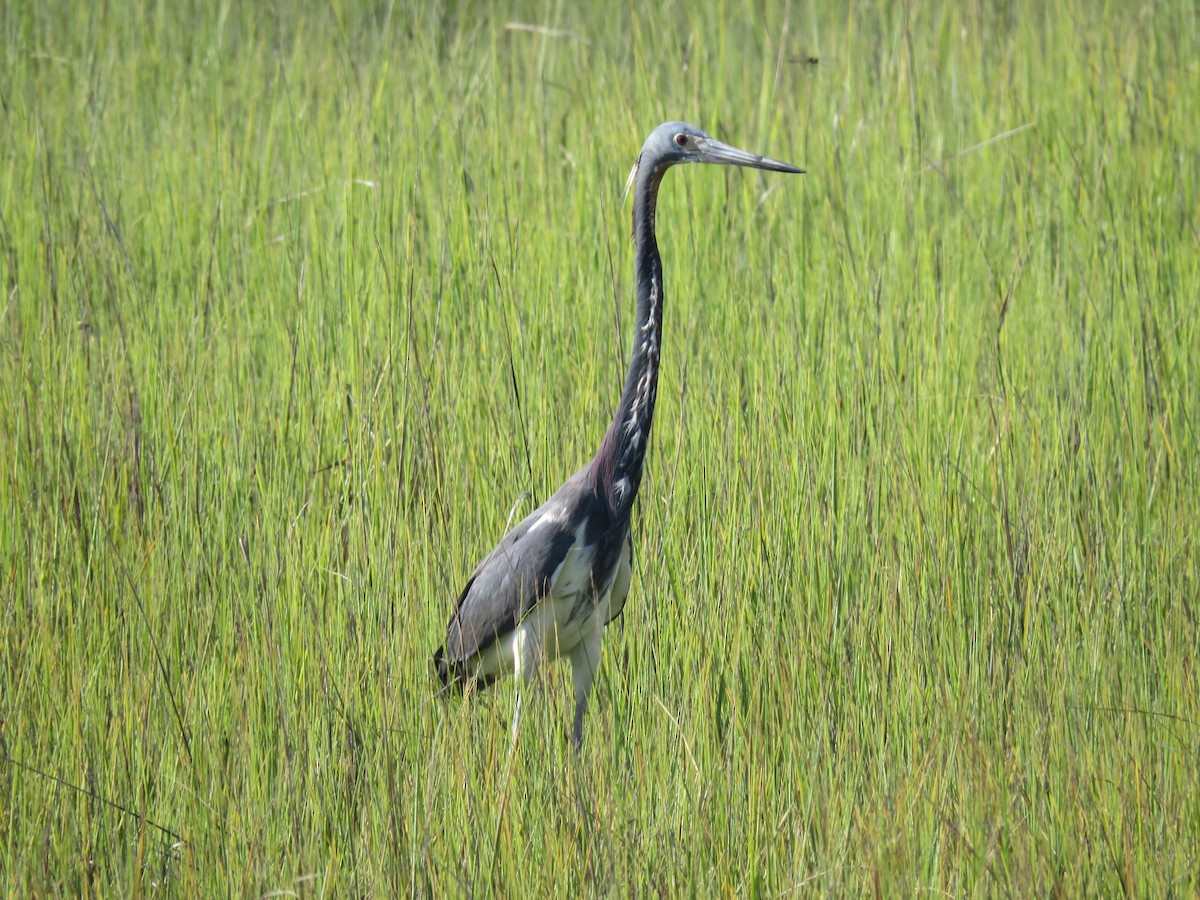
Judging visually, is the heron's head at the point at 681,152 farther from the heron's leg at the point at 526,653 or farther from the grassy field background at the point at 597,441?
the heron's leg at the point at 526,653

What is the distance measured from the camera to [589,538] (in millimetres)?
2689

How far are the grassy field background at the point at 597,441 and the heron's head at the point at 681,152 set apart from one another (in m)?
0.58

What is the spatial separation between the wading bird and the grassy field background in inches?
3.8

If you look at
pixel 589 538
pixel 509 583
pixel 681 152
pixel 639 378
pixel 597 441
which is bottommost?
pixel 509 583

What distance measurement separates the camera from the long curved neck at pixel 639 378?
2.60 meters

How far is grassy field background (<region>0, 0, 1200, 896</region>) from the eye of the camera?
6.97ft

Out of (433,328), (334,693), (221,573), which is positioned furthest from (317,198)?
(334,693)

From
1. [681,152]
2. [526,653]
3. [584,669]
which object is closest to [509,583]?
[526,653]

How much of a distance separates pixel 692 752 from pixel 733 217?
2.06 m

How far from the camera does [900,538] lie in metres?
2.76

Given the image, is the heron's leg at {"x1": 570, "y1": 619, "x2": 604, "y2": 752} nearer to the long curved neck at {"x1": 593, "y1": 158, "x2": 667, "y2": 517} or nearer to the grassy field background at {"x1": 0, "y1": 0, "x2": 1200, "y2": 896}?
the grassy field background at {"x1": 0, "y1": 0, "x2": 1200, "y2": 896}

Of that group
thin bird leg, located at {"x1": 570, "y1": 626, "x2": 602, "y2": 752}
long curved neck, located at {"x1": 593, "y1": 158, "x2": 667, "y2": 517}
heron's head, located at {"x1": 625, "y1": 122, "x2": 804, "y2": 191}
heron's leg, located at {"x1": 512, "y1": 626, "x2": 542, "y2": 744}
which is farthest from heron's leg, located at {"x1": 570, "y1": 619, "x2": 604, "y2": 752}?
heron's head, located at {"x1": 625, "y1": 122, "x2": 804, "y2": 191}

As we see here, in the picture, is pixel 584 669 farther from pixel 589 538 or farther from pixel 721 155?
pixel 721 155

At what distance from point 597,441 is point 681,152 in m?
0.83
